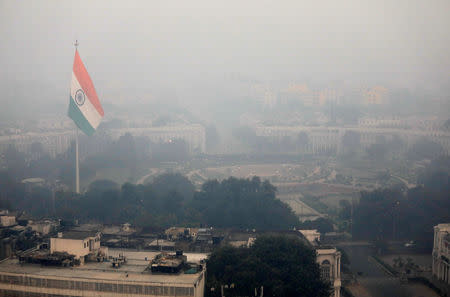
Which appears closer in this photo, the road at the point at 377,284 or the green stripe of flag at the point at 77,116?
the road at the point at 377,284

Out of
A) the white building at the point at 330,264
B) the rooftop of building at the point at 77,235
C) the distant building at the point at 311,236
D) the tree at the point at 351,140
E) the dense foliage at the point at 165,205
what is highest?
the tree at the point at 351,140

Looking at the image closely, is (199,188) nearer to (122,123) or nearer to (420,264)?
(420,264)

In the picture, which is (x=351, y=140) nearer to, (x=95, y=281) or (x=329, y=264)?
(x=329, y=264)

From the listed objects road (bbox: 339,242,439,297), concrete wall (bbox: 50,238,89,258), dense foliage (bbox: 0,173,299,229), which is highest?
concrete wall (bbox: 50,238,89,258)

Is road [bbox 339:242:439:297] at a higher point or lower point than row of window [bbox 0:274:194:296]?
lower

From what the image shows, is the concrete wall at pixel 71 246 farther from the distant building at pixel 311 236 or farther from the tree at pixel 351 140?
the tree at pixel 351 140

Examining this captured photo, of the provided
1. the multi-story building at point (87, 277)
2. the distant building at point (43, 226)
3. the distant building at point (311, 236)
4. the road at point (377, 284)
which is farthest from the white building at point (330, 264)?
the distant building at point (43, 226)

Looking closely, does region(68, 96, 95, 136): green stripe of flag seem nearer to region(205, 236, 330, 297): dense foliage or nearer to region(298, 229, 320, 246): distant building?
region(298, 229, 320, 246): distant building

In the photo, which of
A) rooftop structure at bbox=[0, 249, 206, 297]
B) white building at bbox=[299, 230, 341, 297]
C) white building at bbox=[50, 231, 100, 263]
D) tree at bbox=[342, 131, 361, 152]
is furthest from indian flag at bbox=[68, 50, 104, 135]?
tree at bbox=[342, 131, 361, 152]
